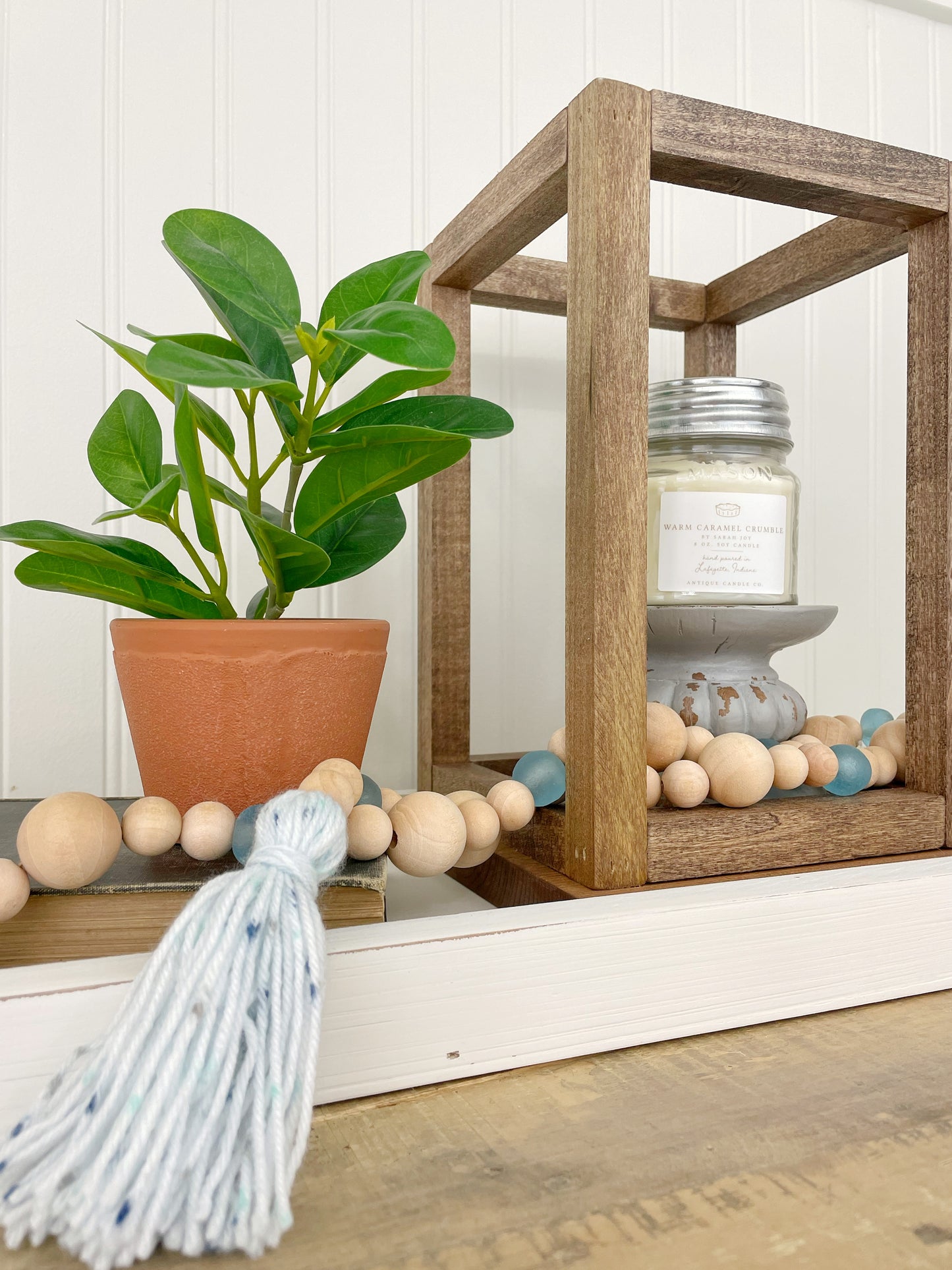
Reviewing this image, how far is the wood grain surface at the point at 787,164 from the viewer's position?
0.46 meters

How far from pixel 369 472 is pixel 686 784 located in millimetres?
234

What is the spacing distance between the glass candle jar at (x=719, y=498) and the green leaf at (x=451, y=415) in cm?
14

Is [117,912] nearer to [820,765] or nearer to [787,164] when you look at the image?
[820,765]

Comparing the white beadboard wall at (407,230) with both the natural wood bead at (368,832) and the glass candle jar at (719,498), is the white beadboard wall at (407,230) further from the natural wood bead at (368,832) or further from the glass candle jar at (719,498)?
the natural wood bead at (368,832)

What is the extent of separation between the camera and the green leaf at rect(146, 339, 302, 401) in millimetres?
356

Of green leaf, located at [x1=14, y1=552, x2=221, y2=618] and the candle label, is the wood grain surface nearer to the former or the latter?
the candle label

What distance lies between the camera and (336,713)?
1.59 feet

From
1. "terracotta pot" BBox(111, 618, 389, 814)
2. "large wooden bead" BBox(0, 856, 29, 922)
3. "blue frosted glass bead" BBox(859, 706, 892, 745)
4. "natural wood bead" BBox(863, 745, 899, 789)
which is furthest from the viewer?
"blue frosted glass bead" BBox(859, 706, 892, 745)

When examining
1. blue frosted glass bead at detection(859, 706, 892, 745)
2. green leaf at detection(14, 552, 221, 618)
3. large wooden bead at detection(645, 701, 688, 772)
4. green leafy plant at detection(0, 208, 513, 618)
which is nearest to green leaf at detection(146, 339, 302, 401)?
green leafy plant at detection(0, 208, 513, 618)

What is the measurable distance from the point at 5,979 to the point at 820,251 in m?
0.65

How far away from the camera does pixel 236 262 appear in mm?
458

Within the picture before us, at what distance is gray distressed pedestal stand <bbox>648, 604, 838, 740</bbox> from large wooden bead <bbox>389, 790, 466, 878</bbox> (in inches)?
8.8

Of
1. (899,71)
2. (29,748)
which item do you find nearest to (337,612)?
(29,748)

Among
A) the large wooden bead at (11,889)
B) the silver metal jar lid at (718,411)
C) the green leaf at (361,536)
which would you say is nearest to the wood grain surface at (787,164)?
the silver metal jar lid at (718,411)
